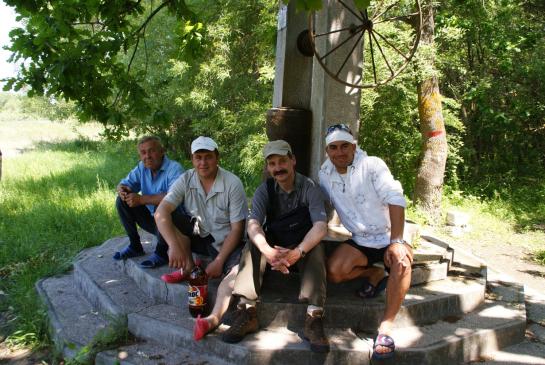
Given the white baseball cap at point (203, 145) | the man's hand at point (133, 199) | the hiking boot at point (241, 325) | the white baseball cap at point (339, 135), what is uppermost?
the white baseball cap at point (339, 135)

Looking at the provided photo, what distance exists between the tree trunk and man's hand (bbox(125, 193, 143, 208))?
6.06 m

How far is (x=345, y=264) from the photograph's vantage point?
11.4 ft

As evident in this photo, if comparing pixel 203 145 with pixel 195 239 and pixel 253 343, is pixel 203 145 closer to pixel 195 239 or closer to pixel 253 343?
pixel 195 239

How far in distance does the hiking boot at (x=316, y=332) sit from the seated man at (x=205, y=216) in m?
0.74

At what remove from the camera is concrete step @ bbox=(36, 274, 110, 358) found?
12.3ft

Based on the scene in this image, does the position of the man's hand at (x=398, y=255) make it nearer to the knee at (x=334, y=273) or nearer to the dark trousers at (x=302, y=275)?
the knee at (x=334, y=273)

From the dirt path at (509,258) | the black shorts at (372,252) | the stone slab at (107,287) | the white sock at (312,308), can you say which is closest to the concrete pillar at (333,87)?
the black shorts at (372,252)

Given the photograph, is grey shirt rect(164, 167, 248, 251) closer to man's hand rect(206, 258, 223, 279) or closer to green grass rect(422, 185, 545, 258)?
man's hand rect(206, 258, 223, 279)

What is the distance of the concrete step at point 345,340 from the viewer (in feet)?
10.7

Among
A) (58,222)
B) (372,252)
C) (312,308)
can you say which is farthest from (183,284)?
(58,222)

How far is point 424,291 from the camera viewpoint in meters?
Answer: 4.04

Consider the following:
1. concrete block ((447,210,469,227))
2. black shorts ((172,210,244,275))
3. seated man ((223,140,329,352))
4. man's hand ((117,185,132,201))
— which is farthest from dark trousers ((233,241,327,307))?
concrete block ((447,210,469,227))

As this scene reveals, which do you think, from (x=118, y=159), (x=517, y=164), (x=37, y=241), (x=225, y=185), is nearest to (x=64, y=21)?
(x=225, y=185)

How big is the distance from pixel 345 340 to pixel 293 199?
1095 millimetres
